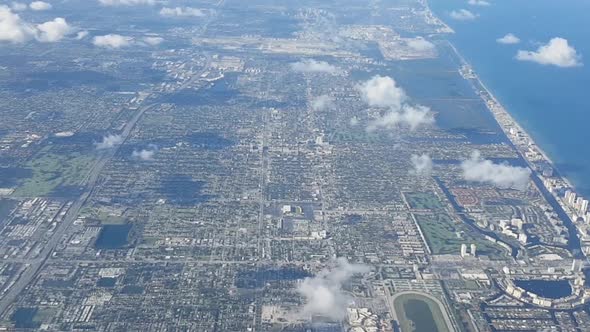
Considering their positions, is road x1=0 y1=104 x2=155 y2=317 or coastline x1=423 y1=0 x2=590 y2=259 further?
coastline x1=423 y1=0 x2=590 y2=259

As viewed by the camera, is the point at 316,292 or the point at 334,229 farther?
the point at 334,229

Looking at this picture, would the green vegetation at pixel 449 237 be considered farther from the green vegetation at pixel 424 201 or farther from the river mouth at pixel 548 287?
the river mouth at pixel 548 287

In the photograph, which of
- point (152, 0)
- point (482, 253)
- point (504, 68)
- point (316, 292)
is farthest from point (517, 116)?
point (152, 0)

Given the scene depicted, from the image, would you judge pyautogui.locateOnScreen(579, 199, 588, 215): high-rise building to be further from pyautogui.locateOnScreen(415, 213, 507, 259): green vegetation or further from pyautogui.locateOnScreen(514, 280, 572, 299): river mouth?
pyautogui.locateOnScreen(514, 280, 572, 299): river mouth

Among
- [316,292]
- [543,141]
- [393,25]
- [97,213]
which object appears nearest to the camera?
[316,292]

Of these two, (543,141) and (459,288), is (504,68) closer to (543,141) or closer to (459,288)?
(543,141)

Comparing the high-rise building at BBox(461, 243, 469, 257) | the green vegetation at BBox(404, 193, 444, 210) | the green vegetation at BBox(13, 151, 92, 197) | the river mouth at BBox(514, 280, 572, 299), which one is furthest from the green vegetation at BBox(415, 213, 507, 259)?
the green vegetation at BBox(13, 151, 92, 197)
